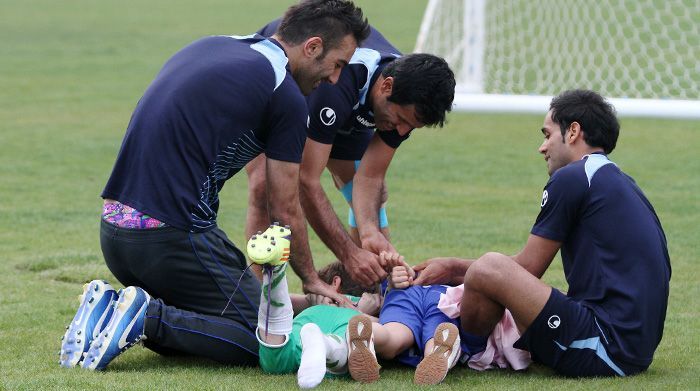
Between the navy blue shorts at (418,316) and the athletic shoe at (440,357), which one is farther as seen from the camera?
the navy blue shorts at (418,316)

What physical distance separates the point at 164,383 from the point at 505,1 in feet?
37.7

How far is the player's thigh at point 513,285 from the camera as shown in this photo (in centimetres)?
505

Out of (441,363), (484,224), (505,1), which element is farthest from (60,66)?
(441,363)

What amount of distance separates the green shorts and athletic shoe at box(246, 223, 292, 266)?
0.55m

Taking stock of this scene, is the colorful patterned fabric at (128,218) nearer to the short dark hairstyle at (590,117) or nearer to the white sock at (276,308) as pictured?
the white sock at (276,308)

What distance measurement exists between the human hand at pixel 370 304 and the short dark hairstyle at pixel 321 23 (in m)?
1.36

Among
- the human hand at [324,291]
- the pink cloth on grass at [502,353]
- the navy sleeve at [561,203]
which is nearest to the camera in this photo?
the navy sleeve at [561,203]

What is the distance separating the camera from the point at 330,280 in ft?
20.7

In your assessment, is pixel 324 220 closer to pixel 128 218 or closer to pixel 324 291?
pixel 324 291

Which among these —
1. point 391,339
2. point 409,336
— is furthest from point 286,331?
point 409,336

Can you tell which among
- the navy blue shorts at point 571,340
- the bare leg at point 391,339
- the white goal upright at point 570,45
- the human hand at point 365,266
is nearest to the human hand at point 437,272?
the human hand at point 365,266

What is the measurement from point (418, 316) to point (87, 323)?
5.20 feet

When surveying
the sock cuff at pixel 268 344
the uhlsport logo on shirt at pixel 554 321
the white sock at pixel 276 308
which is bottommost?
the sock cuff at pixel 268 344

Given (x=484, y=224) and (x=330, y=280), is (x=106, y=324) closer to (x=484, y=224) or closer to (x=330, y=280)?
(x=330, y=280)
